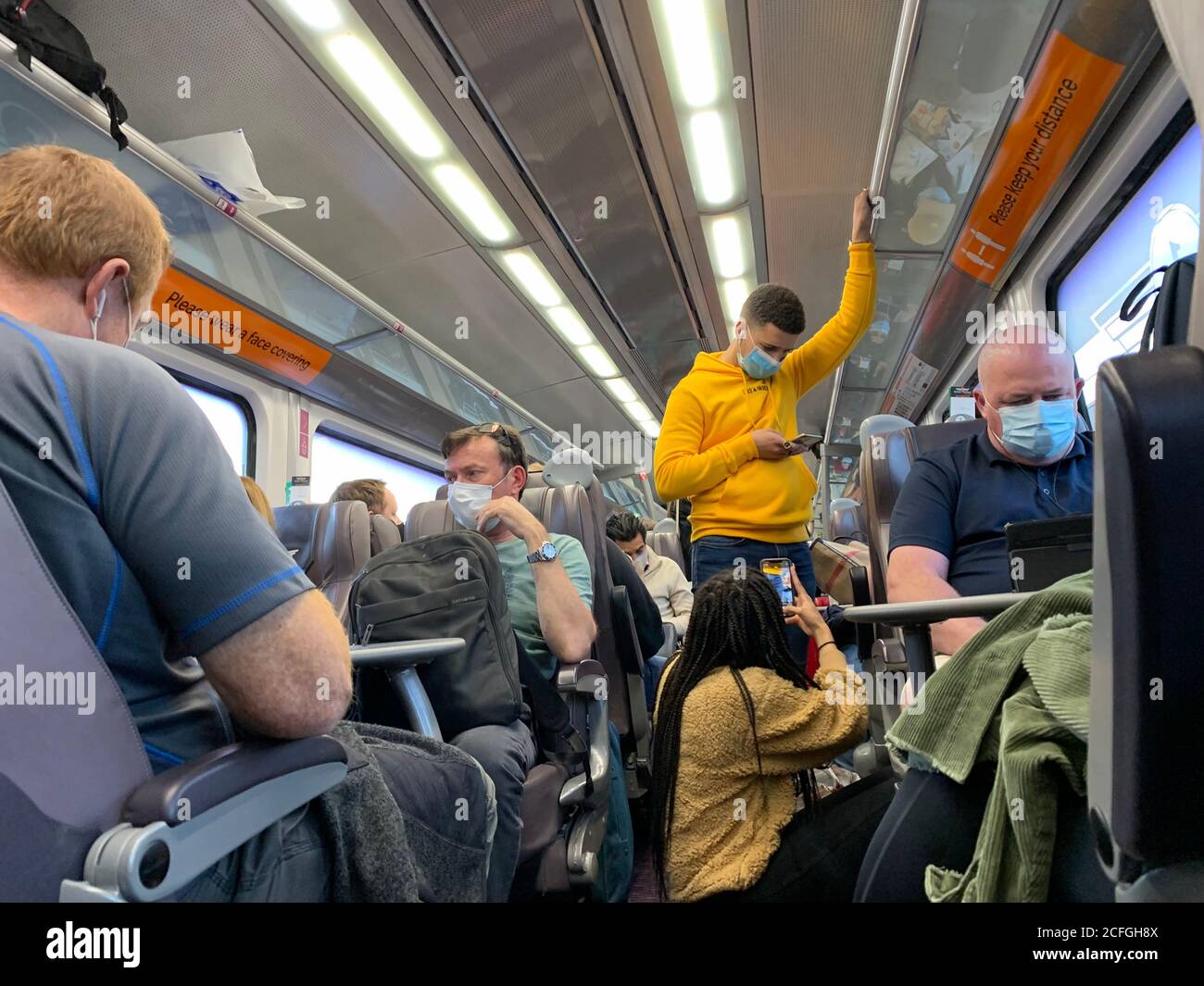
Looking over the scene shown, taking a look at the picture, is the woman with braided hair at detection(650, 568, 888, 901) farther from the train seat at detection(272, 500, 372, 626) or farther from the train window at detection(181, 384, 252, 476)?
the train window at detection(181, 384, 252, 476)

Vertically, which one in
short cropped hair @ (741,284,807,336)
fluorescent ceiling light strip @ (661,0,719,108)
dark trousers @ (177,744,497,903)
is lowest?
dark trousers @ (177,744,497,903)

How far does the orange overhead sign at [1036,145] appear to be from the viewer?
3.03 meters

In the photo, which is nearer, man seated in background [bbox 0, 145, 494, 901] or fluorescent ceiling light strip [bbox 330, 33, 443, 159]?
man seated in background [bbox 0, 145, 494, 901]

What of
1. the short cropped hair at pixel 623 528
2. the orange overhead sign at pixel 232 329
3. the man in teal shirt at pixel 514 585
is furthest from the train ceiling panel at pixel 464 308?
the man in teal shirt at pixel 514 585

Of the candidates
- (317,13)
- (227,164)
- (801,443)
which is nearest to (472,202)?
(227,164)

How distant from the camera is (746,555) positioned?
2.49 meters

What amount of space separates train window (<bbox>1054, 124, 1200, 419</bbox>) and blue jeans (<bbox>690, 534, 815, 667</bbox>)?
1399 mm

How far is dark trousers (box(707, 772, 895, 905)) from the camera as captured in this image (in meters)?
1.66

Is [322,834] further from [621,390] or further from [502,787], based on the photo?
[621,390]

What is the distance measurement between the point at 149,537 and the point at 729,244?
503cm

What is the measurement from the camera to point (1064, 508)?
6.65 ft

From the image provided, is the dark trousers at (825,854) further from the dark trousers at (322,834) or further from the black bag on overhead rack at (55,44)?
the black bag on overhead rack at (55,44)

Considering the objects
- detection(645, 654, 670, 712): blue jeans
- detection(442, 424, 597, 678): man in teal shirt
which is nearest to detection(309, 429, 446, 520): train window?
detection(645, 654, 670, 712): blue jeans

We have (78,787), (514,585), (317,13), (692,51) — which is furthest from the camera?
(692,51)
